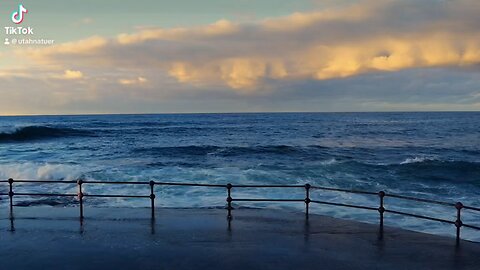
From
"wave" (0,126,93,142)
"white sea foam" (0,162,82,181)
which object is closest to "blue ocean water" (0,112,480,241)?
"white sea foam" (0,162,82,181)

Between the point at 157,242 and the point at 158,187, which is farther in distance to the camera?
the point at 158,187

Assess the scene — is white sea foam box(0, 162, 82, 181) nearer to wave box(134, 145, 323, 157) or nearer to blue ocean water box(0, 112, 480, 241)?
blue ocean water box(0, 112, 480, 241)

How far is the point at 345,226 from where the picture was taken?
8.39 m

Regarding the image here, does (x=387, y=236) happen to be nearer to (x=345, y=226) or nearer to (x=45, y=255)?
(x=345, y=226)

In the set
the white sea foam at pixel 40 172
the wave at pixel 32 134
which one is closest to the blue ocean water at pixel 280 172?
the white sea foam at pixel 40 172

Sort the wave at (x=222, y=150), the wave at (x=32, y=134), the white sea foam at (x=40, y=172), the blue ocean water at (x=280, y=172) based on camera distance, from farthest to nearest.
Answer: the wave at (x=32, y=134) → the wave at (x=222, y=150) → the white sea foam at (x=40, y=172) → the blue ocean water at (x=280, y=172)

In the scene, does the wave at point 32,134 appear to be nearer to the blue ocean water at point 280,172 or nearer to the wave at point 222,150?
the blue ocean water at point 280,172

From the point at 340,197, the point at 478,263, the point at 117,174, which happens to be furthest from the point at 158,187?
the point at 478,263

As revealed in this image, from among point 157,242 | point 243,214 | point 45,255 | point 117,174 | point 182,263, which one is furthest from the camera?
point 117,174

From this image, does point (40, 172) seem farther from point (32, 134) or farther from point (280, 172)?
point (32, 134)

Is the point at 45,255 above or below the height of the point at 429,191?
above

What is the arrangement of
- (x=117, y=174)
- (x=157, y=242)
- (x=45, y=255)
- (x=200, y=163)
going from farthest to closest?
(x=200, y=163) < (x=117, y=174) < (x=157, y=242) < (x=45, y=255)

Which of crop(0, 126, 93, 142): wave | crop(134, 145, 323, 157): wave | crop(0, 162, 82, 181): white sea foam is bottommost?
crop(0, 162, 82, 181): white sea foam

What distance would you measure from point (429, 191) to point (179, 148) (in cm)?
2623
